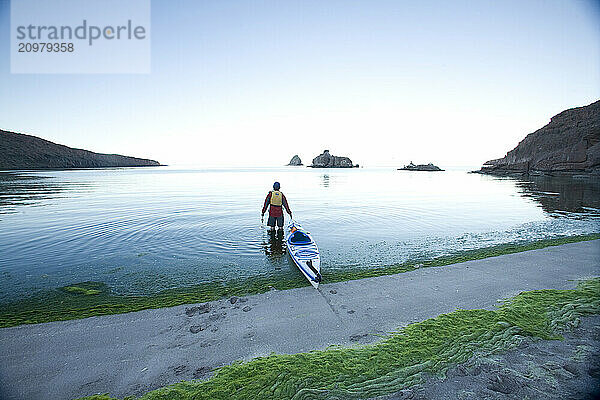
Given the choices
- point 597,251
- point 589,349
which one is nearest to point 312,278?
point 589,349

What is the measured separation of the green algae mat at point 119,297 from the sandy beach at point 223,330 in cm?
52

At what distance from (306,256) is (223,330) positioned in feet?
15.1

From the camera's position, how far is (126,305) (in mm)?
8125

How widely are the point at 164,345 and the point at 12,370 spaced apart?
7.88 feet

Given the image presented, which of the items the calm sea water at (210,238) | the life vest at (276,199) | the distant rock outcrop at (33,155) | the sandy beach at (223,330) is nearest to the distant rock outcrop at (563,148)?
the calm sea water at (210,238)

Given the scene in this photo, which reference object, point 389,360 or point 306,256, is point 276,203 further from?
point 389,360

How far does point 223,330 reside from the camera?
6.52m

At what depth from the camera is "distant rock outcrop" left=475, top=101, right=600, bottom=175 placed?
62906 millimetres

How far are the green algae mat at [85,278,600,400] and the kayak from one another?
335cm

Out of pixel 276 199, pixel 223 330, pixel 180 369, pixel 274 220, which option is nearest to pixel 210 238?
pixel 274 220

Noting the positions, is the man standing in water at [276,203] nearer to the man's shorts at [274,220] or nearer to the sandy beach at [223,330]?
the man's shorts at [274,220]

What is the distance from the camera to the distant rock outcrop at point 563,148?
62906 millimetres

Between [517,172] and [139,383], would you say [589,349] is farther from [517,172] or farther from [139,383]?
[517,172]

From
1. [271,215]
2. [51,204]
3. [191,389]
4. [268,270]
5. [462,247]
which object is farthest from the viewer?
[51,204]
